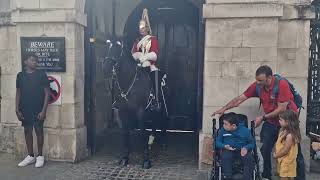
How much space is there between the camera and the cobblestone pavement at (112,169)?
19.9 ft

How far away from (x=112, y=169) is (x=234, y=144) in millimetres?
2358

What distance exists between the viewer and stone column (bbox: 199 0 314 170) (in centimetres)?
598

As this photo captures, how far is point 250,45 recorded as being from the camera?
19.8ft

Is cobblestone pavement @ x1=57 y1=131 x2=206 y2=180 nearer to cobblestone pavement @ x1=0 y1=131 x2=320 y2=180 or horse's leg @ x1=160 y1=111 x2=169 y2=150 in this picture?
cobblestone pavement @ x1=0 y1=131 x2=320 y2=180

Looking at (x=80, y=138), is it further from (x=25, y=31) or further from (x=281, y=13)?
(x=281, y=13)

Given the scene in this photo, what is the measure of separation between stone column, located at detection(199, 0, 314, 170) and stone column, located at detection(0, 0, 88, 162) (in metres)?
2.36

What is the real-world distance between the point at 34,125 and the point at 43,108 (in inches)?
14.2

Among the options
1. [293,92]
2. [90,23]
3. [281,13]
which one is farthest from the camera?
[90,23]

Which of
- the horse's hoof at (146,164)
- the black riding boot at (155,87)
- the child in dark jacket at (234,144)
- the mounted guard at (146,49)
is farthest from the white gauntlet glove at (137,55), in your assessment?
the child in dark jacket at (234,144)

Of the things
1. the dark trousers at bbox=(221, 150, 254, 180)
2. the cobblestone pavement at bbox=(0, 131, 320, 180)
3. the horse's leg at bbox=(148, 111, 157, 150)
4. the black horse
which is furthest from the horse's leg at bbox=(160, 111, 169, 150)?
the dark trousers at bbox=(221, 150, 254, 180)

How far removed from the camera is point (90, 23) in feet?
23.5

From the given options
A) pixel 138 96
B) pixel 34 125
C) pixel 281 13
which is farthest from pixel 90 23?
pixel 281 13

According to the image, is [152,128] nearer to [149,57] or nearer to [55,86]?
[149,57]

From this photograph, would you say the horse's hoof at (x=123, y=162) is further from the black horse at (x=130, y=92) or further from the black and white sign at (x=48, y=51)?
the black and white sign at (x=48, y=51)
